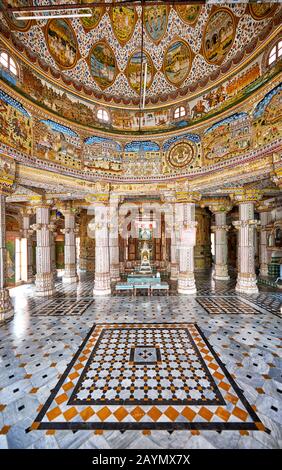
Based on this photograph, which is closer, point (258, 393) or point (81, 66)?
point (258, 393)

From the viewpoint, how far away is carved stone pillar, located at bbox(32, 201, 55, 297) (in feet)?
30.6

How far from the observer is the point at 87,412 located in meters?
2.97

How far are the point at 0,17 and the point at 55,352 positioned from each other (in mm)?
10389

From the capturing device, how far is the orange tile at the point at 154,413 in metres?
2.84

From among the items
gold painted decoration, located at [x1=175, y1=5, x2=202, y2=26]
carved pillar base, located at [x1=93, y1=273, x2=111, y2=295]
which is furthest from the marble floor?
gold painted decoration, located at [x1=175, y1=5, x2=202, y2=26]

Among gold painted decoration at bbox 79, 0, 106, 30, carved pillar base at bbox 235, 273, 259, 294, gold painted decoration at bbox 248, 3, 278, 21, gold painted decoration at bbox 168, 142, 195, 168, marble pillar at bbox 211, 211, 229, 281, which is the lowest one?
carved pillar base at bbox 235, 273, 259, 294

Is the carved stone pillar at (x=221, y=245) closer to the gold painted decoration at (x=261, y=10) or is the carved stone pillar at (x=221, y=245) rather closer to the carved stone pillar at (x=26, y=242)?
the gold painted decoration at (x=261, y=10)

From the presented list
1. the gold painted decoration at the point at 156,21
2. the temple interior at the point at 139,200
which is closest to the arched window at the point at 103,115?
the temple interior at the point at 139,200

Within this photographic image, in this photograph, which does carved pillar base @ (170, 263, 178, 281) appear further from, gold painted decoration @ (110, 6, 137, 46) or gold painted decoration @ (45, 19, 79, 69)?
gold painted decoration @ (110, 6, 137, 46)

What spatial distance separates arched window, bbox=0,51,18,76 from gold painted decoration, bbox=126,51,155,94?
545cm

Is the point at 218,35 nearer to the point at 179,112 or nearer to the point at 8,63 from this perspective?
the point at 179,112

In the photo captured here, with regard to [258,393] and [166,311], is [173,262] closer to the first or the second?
[166,311]

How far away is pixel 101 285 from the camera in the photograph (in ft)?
31.0
